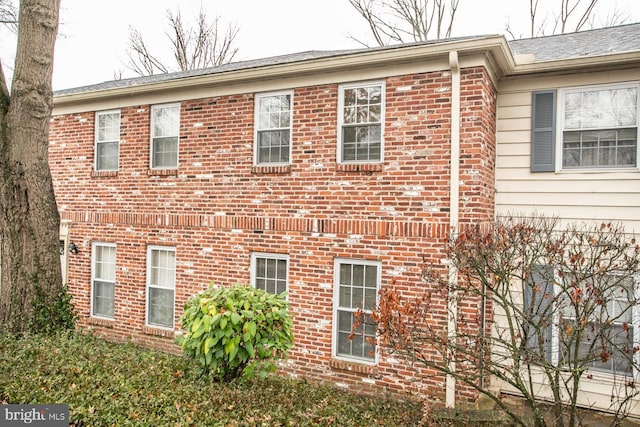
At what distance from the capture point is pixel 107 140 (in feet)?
31.2

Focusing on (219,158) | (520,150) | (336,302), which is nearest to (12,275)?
(219,158)

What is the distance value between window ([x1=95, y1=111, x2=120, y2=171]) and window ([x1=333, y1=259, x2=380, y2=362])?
5507 millimetres

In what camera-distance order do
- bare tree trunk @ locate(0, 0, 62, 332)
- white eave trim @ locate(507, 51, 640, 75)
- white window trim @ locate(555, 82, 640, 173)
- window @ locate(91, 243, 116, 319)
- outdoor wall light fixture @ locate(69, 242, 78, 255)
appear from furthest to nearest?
→ outdoor wall light fixture @ locate(69, 242, 78, 255), window @ locate(91, 243, 116, 319), bare tree trunk @ locate(0, 0, 62, 332), white window trim @ locate(555, 82, 640, 173), white eave trim @ locate(507, 51, 640, 75)

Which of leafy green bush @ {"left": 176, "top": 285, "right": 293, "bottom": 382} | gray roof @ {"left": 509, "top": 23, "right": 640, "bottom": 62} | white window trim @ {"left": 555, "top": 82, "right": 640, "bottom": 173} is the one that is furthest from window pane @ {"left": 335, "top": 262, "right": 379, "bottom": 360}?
gray roof @ {"left": 509, "top": 23, "right": 640, "bottom": 62}

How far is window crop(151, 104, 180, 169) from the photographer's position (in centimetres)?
874

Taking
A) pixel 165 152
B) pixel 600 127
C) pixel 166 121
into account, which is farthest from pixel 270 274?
pixel 600 127

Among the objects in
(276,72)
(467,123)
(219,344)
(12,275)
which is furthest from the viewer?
(276,72)

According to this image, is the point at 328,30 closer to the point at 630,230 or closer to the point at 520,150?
the point at 520,150

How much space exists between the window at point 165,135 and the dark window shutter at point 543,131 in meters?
6.22

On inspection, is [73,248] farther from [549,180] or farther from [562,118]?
[562,118]

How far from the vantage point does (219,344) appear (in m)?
4.81

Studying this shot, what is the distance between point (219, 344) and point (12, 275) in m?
4.15

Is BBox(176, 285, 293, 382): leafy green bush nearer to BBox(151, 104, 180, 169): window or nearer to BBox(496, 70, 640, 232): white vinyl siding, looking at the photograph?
Answer: BBox(496, 70, 640, 232): white vinyl siding

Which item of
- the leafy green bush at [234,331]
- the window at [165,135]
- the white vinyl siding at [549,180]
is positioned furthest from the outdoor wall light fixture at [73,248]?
the white vinyl siding at [549,180]
